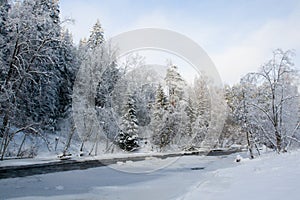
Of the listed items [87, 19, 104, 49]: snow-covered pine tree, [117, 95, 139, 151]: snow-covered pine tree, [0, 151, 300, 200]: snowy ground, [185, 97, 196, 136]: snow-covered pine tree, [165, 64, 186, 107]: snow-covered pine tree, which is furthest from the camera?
[87, 19, 104, 49]: snow-covered pine tree

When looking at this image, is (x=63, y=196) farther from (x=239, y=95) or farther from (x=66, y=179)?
(x=239, y=95)

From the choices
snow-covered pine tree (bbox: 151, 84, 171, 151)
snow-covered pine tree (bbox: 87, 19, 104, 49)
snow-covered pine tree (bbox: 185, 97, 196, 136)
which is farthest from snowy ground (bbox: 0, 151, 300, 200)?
snow-covered pine tree (bbox: 87, 19, 104, 49)

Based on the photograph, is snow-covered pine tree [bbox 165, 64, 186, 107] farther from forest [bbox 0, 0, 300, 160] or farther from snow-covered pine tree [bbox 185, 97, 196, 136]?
snow-covered pine tree [bbox 185, 97, 196, 136]

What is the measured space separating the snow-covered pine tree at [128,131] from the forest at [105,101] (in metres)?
0.12

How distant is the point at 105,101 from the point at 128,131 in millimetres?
5342

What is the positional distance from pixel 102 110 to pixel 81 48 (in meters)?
13.0

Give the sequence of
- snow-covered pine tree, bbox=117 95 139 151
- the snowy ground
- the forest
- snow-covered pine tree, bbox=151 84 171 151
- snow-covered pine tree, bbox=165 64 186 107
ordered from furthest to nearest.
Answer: snow-covered pine tree, bbox=165 64 186 107 < snow-covered pine tree, bbox=151 84 171 151 < snow-covered pine tree, bbox=117 95 139 151 < the forest < the snowy ground

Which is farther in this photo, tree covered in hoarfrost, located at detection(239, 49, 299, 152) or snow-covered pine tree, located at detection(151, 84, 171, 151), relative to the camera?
snow-covered pine tree, located at detection(151, 84, 171, 151)

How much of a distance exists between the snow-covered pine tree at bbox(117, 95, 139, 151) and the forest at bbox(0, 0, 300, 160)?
0.12m

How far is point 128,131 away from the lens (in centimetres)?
3362

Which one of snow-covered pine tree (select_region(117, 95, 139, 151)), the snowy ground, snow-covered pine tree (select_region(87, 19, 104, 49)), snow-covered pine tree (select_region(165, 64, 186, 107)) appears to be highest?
snow-covered pine tree (select_region(87, 19, 104, 49))

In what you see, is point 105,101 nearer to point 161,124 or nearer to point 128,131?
point 128,131

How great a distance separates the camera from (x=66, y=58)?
120 ft

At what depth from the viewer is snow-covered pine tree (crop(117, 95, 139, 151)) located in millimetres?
33781
